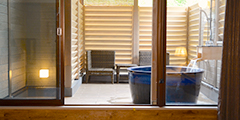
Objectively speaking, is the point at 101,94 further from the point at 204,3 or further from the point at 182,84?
the point at 204,3

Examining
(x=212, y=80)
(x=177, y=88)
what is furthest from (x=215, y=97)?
(x=177, y=88)

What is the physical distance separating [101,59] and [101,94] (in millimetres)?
1597

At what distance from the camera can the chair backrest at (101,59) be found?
6.25 metres

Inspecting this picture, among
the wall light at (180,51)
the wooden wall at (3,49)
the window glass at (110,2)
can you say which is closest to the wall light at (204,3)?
the wall light at (180,51)

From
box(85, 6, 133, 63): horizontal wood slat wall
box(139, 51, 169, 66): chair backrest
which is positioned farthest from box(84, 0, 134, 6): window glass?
box(139, 51, 169, 66): chair backrest

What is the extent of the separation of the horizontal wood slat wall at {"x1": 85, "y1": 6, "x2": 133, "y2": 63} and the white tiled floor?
1.02 metres

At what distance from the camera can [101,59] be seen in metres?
6.29

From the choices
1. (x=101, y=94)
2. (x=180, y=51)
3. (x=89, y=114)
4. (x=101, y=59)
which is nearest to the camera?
(x=89, y=114)

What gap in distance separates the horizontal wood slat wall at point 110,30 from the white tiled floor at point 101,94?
1.02 metres

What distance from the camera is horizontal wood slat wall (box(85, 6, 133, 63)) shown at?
20.8ft

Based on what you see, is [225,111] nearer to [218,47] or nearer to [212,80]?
[212,80]

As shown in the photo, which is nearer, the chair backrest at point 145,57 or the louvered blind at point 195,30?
the louvered blind at point 195,30

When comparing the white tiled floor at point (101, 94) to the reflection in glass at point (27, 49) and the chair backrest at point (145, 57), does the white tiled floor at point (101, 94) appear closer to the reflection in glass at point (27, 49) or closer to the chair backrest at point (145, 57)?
the chair backrest at point (145, 57)

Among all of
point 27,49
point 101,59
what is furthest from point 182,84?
point 101,59
